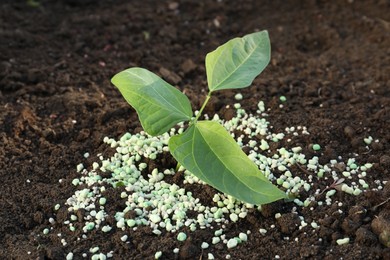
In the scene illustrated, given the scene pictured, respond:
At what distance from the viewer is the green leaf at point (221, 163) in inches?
74.9

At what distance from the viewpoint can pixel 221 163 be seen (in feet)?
6.41

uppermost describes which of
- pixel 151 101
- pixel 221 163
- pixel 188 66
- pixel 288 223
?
pixel 151 101

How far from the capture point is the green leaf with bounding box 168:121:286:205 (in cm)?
190

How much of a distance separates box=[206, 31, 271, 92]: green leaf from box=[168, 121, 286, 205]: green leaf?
7.1 inches

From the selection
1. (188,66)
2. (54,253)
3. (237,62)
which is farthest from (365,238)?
(188,66)

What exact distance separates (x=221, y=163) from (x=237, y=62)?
0.38m

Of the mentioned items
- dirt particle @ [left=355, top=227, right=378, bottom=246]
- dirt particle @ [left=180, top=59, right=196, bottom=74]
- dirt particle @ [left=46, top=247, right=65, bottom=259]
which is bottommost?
dirt particle @ [left=180, top=59, right=196, bottom=74]

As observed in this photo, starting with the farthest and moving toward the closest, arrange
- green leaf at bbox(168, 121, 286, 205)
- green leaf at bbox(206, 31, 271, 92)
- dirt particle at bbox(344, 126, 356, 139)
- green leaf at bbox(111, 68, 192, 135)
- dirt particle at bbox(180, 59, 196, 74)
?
1. dirt particle at bbox(180, 59, 196, 74)
2. dirt particle at bbox(344, 126, 356, 139)
3. green leaf at bbox(206, 31, 271, 92)
4. green leaf at bbox(111, 68, 192, 135)
5. green leaf at bbox(168, 121, 286, 205)

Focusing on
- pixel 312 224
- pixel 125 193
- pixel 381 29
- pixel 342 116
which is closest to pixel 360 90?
pixel 342 116

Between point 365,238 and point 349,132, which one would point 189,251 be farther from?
point 349,132

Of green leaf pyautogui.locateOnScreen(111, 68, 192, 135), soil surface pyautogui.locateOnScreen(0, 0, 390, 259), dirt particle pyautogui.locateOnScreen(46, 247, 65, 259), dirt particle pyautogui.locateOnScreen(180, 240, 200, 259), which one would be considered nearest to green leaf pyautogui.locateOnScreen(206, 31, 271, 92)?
green leaf pyautogui.locateOnScreen(111, 68, 192, 135)

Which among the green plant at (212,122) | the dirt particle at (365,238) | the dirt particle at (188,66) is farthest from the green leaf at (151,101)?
the dirt particle at (188,66)

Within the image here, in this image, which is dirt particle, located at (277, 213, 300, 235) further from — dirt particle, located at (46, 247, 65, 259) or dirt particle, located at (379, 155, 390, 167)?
dirt particle, located at (46, 247, 65, 259)

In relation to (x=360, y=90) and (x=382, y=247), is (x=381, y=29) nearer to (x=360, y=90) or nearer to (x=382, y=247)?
(x=360, y=90)
